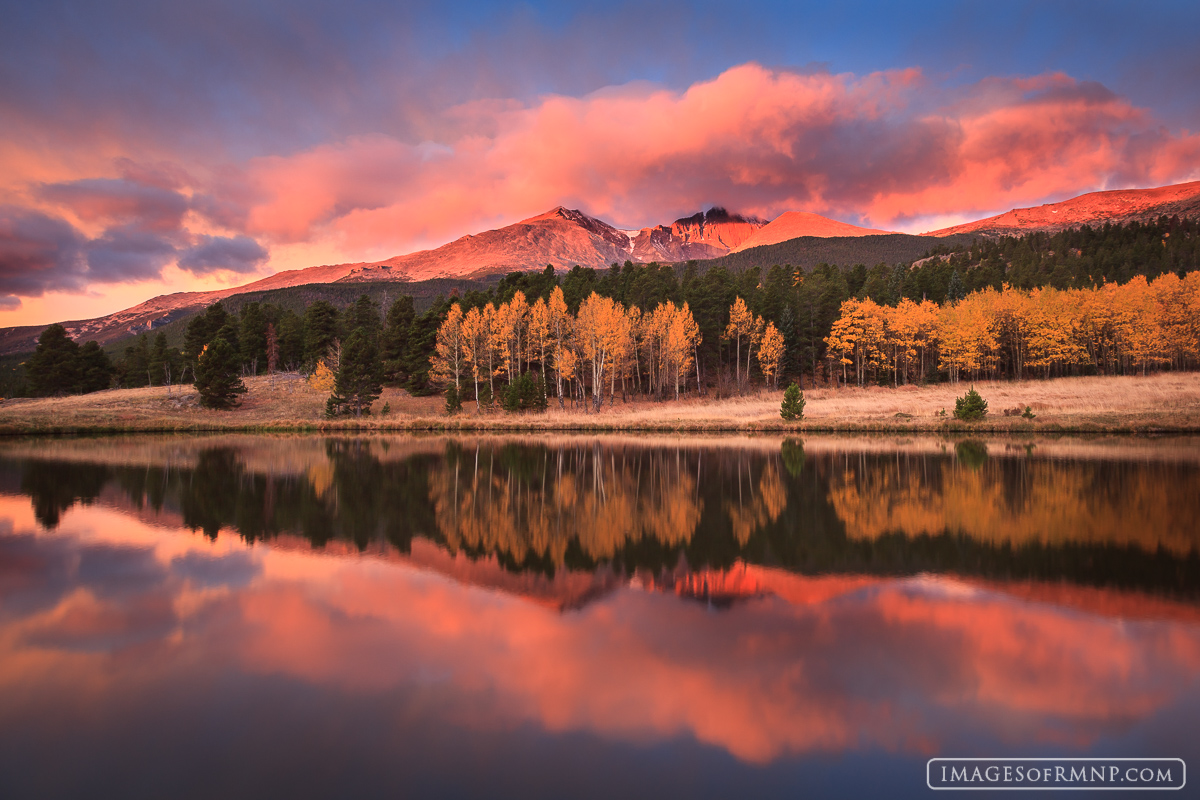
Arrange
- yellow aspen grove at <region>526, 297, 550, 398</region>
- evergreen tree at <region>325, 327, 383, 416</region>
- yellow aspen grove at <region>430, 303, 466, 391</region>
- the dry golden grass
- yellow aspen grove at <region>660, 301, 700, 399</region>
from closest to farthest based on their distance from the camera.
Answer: the dry golden grass → evergreen tree at <region>325, 327, 383, 416</region> → yellow aspen grove at <region>526, 297, 550, 398</region> → yellow aspen grove at <region>430, 303, 466, 391</region> → yellow aspen grove at <region>660, 301, 700, 399</region>

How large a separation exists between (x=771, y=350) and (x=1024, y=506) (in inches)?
2196

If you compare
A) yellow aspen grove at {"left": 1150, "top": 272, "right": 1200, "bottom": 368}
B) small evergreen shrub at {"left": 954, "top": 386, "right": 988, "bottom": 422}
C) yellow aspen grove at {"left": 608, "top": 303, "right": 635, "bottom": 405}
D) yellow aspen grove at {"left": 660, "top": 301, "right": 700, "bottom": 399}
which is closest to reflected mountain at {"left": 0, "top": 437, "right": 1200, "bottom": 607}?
small evergreen shrub at {"left": 954, "top": 386, "right": 988, "bottom": 422}

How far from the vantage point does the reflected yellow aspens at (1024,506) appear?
525 inches

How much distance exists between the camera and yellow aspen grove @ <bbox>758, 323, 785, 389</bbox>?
70750mm

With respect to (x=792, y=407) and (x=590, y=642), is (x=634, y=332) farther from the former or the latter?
(x=590, y=642)

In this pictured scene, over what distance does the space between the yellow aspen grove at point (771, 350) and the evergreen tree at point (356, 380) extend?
43569 mm

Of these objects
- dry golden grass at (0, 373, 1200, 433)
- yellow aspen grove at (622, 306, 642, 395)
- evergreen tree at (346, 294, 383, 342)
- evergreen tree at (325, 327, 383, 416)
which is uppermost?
evergreen tree at (346, 294, 383, 342)

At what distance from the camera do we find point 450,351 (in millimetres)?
64188

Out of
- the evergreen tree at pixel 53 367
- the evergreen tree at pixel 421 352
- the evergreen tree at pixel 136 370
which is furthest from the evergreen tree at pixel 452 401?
the evergreen tree at pixel 136 370

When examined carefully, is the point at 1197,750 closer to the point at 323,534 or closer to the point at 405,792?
the point at 405,792

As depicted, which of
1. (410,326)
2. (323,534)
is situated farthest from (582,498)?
(410,326)

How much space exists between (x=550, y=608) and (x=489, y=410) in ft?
178

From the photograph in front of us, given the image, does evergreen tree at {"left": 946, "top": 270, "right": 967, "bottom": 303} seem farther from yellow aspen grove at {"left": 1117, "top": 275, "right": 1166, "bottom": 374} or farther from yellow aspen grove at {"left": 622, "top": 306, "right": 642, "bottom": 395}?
yellow aspen grove at {"left": 622, "top": 306, "right": 642, "bottom": 395}

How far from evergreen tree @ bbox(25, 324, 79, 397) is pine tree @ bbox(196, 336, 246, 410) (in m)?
31.3
